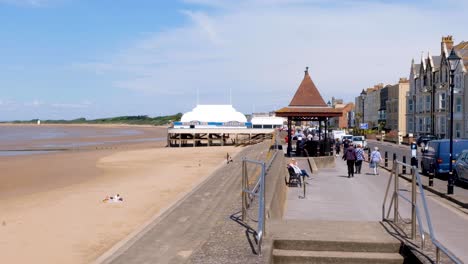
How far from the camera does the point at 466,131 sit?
5012cm

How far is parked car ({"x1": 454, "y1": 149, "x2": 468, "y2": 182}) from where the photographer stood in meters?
19.1

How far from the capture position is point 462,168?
1938 cm

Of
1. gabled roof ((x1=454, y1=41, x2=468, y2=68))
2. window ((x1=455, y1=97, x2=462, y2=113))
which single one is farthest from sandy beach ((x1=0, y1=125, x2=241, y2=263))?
gabled roof ((x1=454, y1=41, x2=468, y2=68))

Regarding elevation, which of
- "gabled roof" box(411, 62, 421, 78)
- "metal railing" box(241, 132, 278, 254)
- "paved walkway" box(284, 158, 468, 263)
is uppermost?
"gabled roof" box(411, 62, 421, 78)

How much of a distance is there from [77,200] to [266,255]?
15.6 metres

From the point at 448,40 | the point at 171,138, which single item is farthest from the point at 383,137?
the point at 171,138

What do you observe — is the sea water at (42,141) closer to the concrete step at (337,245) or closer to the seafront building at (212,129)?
the seafront building at (212,129)

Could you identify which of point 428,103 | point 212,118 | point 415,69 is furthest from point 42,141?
point 428,103

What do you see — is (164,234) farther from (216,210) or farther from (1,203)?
(1,203)

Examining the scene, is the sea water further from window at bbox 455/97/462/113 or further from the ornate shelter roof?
window at bbox 455/97/462/113

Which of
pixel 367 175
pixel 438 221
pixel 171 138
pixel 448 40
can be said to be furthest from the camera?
pixel 171 138

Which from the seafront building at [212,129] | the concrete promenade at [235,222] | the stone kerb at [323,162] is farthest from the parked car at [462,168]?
the seafront building at [212,129]

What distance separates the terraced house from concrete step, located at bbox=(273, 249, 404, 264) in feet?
141

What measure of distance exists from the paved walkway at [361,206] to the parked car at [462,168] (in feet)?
2.77
